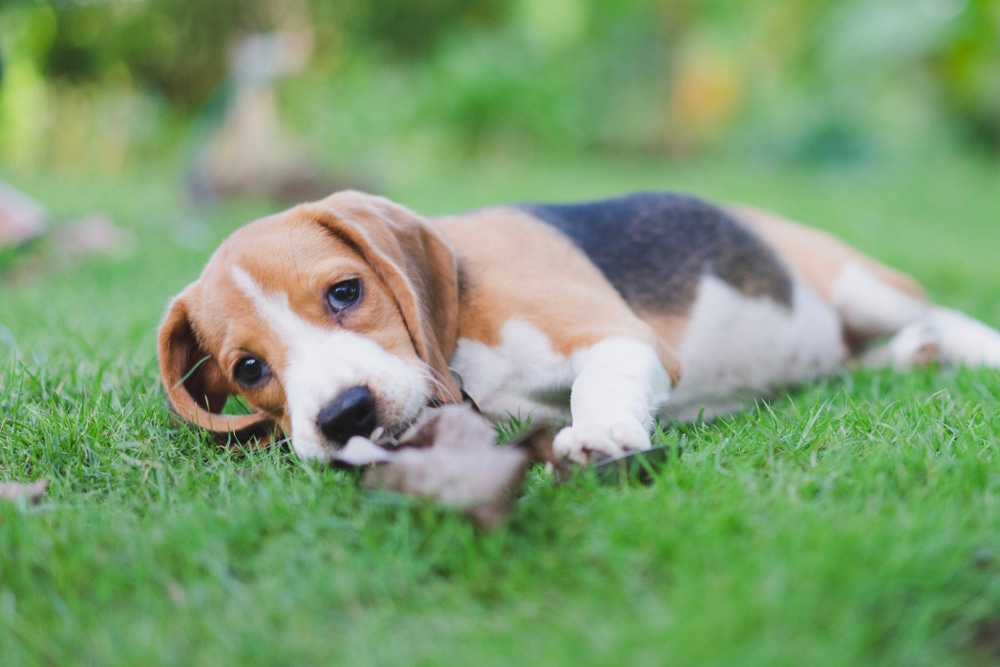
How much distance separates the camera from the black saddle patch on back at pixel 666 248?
13.6ft

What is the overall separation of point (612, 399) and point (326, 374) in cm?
92

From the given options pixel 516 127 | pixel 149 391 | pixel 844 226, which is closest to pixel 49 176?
pixel 516 127

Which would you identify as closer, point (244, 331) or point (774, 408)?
point (244, 331)

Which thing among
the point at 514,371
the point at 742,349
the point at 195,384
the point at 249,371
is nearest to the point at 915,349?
the point at 742,349

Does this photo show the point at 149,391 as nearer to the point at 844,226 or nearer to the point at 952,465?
the point at 952,465

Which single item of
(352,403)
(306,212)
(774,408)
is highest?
(306,212)

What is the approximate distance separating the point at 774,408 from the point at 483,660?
2.02 meters

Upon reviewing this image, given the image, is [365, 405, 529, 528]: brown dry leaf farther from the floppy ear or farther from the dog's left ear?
the floppy ear

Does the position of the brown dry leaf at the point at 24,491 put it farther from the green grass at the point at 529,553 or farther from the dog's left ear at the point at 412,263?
the dog's left ear at the point at 412,263

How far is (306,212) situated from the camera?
3445 millimetres

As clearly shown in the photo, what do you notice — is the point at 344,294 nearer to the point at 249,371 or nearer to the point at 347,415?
the point at 249,371

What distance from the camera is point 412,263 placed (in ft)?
11.0

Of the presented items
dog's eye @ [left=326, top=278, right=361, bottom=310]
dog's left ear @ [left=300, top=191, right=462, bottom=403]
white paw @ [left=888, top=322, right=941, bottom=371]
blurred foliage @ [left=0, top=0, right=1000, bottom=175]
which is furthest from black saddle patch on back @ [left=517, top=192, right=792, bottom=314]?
blurred foliage @ [left=0, top=0, right=1000, bottom=175]

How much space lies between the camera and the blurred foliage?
17953 mm
